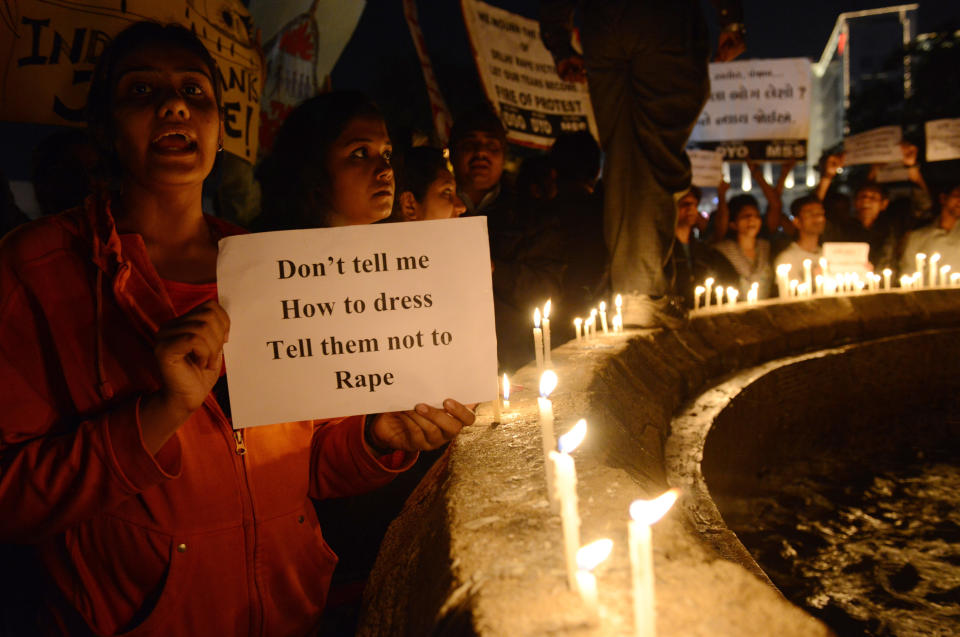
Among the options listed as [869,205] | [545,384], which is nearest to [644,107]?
[545,384]

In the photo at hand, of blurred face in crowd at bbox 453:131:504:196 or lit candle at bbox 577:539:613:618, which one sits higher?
blurred face in crowd at bbox 453:131:504:196

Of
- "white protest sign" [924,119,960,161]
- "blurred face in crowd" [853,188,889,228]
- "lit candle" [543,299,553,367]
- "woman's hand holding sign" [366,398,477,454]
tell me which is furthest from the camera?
"white protest sign" [924,119,960,161]

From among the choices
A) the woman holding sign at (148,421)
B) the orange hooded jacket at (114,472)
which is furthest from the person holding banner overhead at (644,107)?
the orange hooded jacket at (114,472)

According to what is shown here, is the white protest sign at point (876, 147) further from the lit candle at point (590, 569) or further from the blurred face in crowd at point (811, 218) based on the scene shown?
the lit candle at point (590, 569)

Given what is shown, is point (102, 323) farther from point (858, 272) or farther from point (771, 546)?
point (858, 272)

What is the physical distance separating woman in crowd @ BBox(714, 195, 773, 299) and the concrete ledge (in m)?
3.10

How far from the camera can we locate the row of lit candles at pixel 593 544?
72 cm

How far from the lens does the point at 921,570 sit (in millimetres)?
2072

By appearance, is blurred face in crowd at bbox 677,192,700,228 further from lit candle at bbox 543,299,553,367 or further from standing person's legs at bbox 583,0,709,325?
lit candle at bbox 543,299,553,367

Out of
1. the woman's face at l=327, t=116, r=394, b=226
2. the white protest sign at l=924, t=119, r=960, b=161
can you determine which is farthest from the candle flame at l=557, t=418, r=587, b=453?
the white protest sign at l=924, t=119, r=960, b=161

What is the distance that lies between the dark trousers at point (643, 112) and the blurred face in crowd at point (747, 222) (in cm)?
260

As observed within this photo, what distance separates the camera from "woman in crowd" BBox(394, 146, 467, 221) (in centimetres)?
325

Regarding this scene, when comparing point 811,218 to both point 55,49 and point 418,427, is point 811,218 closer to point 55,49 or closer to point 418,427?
point 418,427

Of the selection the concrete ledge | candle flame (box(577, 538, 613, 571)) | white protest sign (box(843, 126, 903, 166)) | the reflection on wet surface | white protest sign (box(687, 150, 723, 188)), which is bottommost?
the reflection on wet surface
